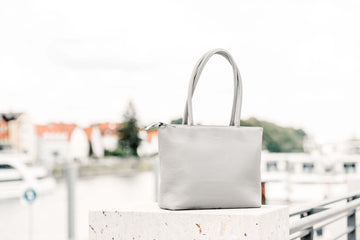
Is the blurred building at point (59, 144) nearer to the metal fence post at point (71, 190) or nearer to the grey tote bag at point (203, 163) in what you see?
the metal fence post at point (71, 190)

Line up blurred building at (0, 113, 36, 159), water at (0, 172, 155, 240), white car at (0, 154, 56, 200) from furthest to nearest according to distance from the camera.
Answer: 1. blurred building at (0, 113, 36, 159)
2. white car at (0, 154, 56, 200)
3. water at (0, 172, 155, 240)

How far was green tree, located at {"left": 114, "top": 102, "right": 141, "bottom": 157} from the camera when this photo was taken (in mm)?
97875

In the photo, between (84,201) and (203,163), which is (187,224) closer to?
(203,163)

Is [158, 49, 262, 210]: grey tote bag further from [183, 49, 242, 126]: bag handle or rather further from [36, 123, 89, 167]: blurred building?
[36, 123, 89, 167]: blurred building

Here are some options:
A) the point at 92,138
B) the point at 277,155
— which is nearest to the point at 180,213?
the point at 277,155

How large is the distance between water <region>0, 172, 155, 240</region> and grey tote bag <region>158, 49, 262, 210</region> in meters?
17.2

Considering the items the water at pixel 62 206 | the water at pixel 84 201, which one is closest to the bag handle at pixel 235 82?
the water at pixel 84 201

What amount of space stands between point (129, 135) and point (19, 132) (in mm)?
20441

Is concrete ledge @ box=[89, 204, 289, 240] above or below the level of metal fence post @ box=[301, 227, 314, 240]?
above

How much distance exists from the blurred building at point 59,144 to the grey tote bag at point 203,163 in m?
103

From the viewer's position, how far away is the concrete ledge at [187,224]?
200 centimetres

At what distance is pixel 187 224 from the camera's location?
2.06 metres

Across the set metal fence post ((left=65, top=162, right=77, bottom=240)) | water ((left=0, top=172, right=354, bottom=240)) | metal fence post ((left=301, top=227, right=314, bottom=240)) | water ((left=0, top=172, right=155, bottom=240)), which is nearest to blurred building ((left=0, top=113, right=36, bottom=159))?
water ((left=0, top=172, right=155, bottom=240))

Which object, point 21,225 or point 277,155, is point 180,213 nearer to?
point 277,155
